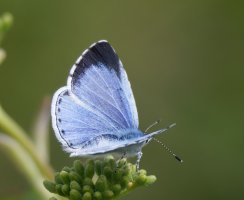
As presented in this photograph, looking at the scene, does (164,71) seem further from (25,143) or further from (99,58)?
(99,58)

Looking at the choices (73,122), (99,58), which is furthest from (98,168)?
(99,58)

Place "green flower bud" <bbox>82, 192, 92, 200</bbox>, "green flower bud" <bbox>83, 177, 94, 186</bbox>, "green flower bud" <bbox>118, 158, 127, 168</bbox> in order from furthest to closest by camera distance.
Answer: "green flower bud" <bbox>118, 158, 127, 168</bbox>
"green flower bud" <bbox>83, 177, 94, 186</bbox>
"green flower bud" <bbox>82, 192, 92, 200</bbox>

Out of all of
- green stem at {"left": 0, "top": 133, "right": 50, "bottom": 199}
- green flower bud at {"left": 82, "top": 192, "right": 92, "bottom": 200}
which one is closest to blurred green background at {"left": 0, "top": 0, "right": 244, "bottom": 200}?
green stem at {"left": 0, "top": 133, "right": 50, "bottom": 199}

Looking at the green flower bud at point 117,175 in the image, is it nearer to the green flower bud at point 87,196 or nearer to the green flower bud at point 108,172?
the green flower bud at point 108,172

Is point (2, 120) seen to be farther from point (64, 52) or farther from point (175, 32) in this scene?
point (175, 32)

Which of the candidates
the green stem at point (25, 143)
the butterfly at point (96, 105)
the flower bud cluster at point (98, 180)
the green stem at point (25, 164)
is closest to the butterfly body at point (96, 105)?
the butterfly at point (96, 105)

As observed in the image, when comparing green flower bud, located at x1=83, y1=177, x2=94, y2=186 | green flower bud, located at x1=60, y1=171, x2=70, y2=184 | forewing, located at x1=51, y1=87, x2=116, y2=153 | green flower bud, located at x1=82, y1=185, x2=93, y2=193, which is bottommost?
green flower bud, located at x1=82, y1=185, x2=93, y2=193

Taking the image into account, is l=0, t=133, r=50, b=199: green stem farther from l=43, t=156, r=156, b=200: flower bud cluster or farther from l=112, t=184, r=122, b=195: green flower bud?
l=112, t=184, r=122, b=195: green flower bud
